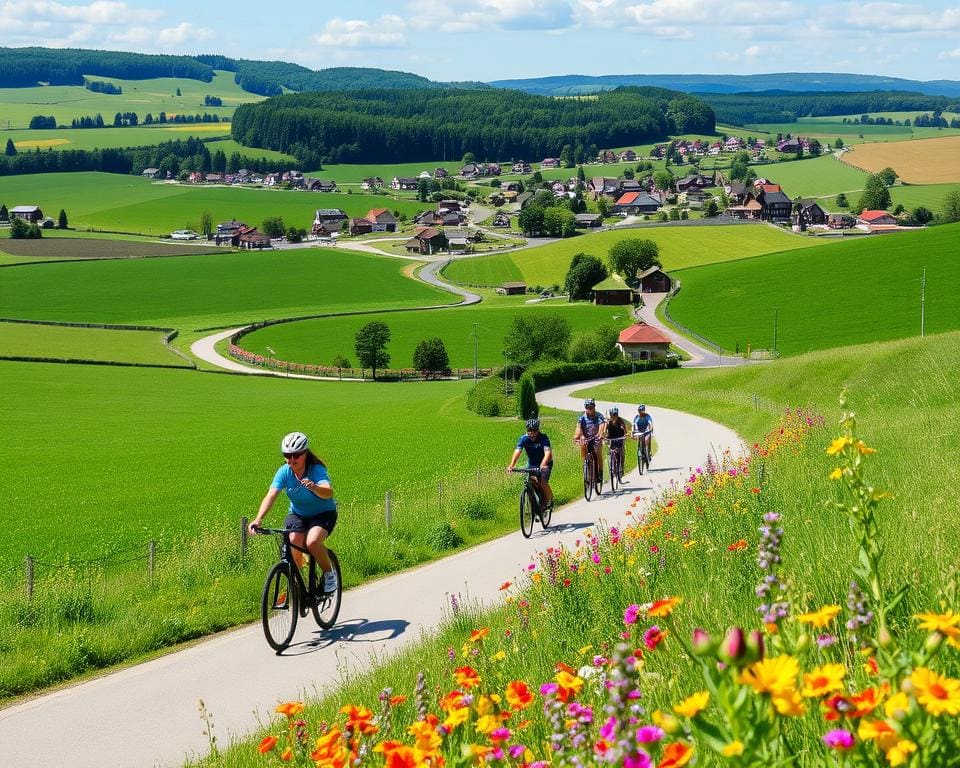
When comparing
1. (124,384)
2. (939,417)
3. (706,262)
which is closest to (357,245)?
(706,262)

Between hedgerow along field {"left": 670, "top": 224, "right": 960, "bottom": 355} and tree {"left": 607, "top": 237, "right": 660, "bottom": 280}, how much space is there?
11.3 metres

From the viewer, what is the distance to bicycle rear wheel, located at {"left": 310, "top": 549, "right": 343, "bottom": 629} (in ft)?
39.6

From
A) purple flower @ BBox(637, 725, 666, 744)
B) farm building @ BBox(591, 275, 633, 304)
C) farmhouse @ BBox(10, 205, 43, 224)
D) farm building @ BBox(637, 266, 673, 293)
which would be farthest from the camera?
farmhouse @ BBox(10, 205, 43, 224)

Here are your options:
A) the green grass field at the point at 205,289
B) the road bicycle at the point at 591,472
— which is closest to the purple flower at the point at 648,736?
the road bicycle at the point at 591,472

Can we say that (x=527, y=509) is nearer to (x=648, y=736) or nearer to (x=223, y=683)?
(x=223, y=683)

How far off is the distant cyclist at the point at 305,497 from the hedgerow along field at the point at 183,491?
6.08 feet

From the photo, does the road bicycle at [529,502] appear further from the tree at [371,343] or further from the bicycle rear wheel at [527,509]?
the tree at [371,343]

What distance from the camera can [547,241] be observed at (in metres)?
171

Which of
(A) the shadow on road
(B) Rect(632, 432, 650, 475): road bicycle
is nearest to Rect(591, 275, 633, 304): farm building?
(B) Rect(632, 432, 650, 475): road bicycle

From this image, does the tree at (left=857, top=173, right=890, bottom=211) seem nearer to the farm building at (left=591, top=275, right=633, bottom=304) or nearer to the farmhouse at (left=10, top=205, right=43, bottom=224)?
the farm building at (left=591, top=275, right=633, bottom=304)

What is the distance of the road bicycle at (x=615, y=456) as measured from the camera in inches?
894

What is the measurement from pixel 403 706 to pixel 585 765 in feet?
11.7

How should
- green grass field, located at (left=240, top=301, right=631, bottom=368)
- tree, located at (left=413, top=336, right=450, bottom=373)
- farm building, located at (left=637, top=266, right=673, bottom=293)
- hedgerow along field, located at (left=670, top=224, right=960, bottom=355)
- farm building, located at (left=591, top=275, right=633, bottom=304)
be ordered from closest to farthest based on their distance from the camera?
hedgerow along field, located at (left=670, top=224, right=960, bottom=355), tree, located at (left=413, top=336, right=450, bottom=373), green grass field, located at (left=240, top=301, right=631, bottom=368), farm building, located at (left=591, top=275, right=633, bottom=304), farm building, located at (left=637, top=266, right=673, bottom=293)

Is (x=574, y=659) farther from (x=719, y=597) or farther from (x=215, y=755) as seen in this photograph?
(x=215, y=755)
